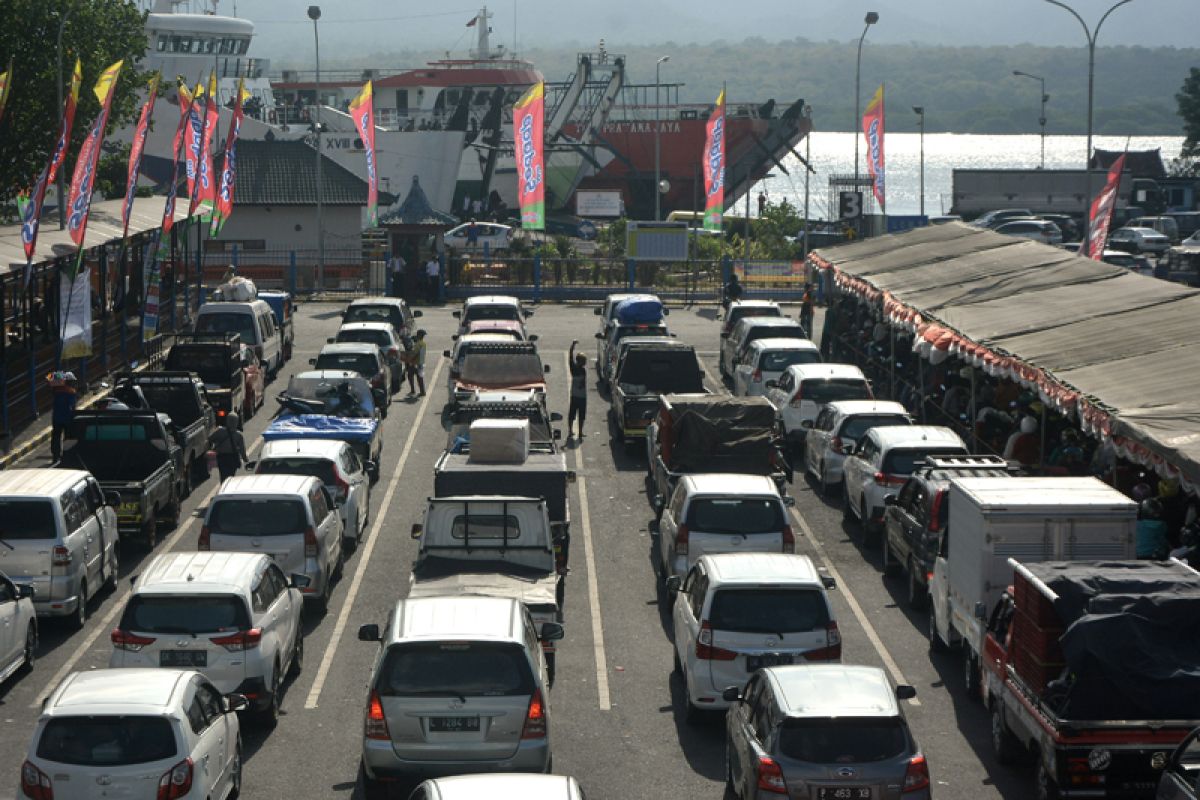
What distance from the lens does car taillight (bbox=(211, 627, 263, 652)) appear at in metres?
15.2

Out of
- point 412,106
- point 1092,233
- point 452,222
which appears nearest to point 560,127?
point 412,106

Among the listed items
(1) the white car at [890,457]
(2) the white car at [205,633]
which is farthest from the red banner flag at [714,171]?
(2) the white car at [205,633]

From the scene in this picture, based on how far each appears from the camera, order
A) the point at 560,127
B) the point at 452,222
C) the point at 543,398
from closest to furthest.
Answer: the point at 543,398, the point at 452,222, the point at 560,127

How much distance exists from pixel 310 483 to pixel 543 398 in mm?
8416

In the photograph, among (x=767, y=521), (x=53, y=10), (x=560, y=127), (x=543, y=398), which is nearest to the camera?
(x=767, y=521)

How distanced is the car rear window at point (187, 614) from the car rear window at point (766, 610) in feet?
14.5

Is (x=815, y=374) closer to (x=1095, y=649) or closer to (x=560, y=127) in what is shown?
(x=1095, y=649)

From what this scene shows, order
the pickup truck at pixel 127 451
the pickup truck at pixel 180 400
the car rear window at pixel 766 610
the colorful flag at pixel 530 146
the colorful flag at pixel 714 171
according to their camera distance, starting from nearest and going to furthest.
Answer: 1. the car rear window at pixel 766 610
2. the pickup truck at pixel 127 451
3. the pickup truck at pixel 180 400
4. the colorful flag at pixel 530 146
5. the colorful flag at pixel 714 171

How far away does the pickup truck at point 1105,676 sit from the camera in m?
12.6

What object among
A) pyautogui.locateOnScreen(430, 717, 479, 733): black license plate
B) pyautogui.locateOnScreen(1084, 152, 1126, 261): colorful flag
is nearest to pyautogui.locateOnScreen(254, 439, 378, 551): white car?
pyautogui.locateOnScreen(430, 717, 479, 733): black license plate

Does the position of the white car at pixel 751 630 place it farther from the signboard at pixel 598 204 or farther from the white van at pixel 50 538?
the signboard at pixel 598 204

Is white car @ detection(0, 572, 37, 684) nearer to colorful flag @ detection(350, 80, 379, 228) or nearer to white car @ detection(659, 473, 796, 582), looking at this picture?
white car @ detection(659, 473, 796, 582)

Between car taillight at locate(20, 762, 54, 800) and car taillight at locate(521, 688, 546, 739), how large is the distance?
3517 mm

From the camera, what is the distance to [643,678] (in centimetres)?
1755
